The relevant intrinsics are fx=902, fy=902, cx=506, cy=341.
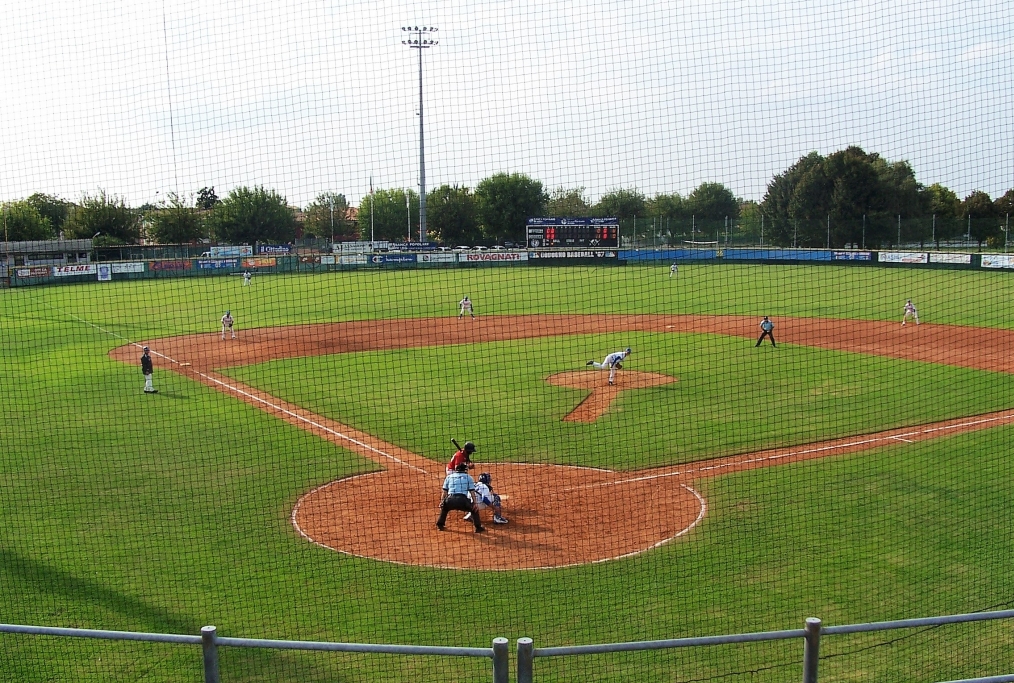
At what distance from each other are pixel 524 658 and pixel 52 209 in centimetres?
3659

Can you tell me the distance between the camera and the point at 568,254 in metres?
43.0

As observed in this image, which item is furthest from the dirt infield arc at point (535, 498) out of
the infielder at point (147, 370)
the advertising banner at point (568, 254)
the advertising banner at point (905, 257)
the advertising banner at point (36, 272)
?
the advertising banner at point (36, 272)

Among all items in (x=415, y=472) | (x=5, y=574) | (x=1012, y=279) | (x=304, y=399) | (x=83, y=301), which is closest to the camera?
(x=5, y=574)

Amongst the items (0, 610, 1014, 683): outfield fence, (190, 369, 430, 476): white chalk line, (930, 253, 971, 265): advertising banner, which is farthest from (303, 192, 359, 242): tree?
(0, 610, 1014, 683): outfield fence

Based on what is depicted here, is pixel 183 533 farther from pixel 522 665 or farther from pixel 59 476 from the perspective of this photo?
pixel 522 665

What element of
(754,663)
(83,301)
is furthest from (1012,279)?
(83,301)

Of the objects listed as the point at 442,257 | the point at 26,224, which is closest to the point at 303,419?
the point at 26,224

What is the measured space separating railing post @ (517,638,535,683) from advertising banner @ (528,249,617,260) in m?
39.0

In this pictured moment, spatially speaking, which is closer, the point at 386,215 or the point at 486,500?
the point at 486,500

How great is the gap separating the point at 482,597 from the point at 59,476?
7.74 metres

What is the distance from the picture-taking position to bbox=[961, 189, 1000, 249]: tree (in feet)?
125

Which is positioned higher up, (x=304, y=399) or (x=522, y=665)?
(x=522, y=665)

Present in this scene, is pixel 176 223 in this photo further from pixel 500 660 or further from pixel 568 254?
pixel 500 660

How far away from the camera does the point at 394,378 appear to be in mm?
21438
